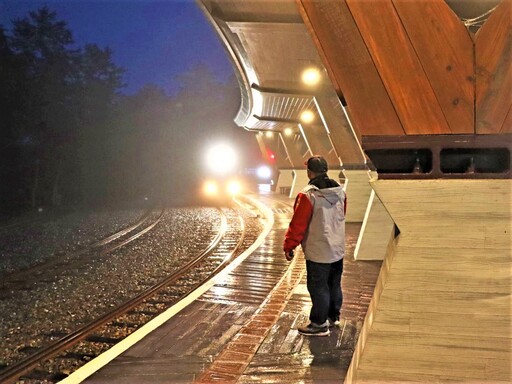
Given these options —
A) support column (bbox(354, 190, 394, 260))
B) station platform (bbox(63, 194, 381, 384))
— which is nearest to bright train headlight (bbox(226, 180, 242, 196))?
support column (bbox(354, 190, 394, 260))

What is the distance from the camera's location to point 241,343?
14.7ft

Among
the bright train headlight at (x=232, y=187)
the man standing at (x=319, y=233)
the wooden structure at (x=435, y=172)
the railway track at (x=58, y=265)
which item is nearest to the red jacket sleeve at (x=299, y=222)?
the man standing at (x=319, y=233)

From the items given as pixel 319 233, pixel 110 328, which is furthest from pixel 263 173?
pixel 319 233

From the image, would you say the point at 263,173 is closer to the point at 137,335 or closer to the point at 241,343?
the point at 137,335

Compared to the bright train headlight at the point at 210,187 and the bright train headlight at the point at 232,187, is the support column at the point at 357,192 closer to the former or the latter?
the bright train headlight at the point at 232,187

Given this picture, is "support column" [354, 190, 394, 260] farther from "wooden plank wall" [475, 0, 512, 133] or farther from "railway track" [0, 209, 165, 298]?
"railway track" [0, 209, 165, 298]

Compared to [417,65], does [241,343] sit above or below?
below

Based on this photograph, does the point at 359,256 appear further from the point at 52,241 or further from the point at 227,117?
the point at 227,117

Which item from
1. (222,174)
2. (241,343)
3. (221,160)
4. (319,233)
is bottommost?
(241,343)

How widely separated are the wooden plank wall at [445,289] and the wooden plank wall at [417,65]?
1.32 feet

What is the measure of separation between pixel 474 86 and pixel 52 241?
12.8m

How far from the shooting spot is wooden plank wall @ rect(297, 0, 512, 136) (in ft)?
9.21

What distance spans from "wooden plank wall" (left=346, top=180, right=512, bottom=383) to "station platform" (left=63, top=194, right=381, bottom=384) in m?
0.95

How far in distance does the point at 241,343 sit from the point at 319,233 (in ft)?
4.22
